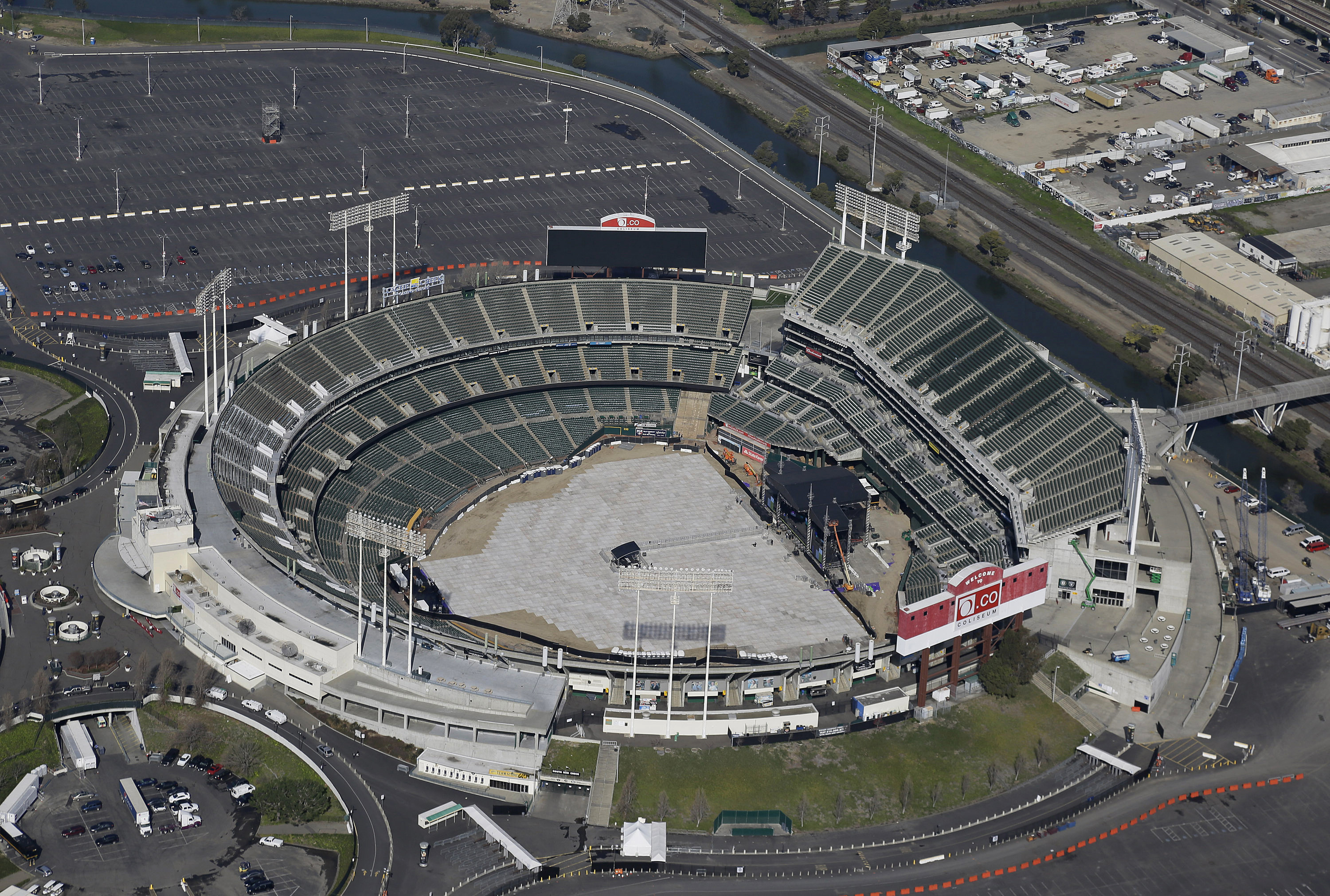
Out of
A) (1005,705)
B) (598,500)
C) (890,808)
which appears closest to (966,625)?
(1005,705)

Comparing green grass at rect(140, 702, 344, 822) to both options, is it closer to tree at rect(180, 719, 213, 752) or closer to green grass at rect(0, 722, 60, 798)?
tree at rect(180, 719, 213, 752)

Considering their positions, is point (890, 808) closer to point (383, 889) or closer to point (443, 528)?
point (383, 889)

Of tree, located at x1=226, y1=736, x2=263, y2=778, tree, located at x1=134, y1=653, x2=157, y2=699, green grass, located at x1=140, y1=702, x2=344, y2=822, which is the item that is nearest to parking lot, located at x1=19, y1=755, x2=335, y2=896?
tree, located at x1=226, y1=736, x2=263, y2=778

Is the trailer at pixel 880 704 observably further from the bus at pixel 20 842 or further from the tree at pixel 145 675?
the bus at pixel 20 842

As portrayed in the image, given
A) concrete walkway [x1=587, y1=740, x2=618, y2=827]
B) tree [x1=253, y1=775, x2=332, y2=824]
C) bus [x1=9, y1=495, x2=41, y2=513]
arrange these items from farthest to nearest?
bus [x1=9, y1=495, x2=41, y2=513] < concrete walkway [x1=587, y1=740, x2=618, y2=827] < tree [x1=253, y1=775, x2=332, y2=824]

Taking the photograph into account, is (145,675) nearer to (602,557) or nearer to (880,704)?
(602,557)

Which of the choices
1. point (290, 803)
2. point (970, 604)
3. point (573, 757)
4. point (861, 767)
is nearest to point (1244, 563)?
point (970, 604)
